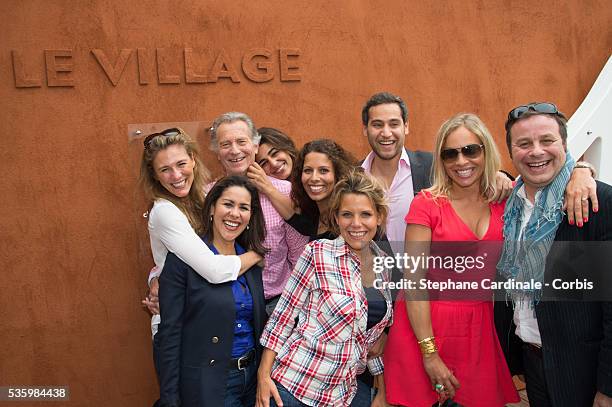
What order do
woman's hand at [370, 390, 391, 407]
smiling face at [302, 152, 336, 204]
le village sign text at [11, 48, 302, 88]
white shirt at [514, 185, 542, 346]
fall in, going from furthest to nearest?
le village sign text at [11, 48, 302, 88] < smiling face at [302, 152, 336, 204] < woman's hand at [370, 390, 391, 407] < white shirt at [514, 185, 542, 346]

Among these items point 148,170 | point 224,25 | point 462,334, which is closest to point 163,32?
point 224,25

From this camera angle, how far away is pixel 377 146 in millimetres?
3428

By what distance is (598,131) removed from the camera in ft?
14.4

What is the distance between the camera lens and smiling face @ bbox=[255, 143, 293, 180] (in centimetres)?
357

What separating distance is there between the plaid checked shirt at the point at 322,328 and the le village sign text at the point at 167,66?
1.92 meters

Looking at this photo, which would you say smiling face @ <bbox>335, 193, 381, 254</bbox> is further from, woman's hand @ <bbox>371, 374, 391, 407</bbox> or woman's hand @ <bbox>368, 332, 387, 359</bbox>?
woman's hand @ <bbox>371, 374, 391, 407</bbox>

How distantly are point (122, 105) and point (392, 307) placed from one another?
2474mm

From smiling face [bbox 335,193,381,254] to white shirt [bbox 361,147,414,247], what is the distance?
583 mm

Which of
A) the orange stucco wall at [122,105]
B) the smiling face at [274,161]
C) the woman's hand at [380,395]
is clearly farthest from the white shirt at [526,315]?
the orange stucco wall at [122,105]

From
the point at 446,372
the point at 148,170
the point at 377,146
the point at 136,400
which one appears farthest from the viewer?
the point at 136,400

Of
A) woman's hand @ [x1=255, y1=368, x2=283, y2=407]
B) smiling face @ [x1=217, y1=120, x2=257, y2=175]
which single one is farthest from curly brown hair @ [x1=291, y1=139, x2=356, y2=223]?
woman's hand @ [x1=255, y1=368, x2=283, y2=407]

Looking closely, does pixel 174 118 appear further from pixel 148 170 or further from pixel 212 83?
pixel 148 170

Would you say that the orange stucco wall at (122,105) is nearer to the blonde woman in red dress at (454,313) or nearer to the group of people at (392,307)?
the group of people at (392,307)

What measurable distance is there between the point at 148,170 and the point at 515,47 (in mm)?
3140
